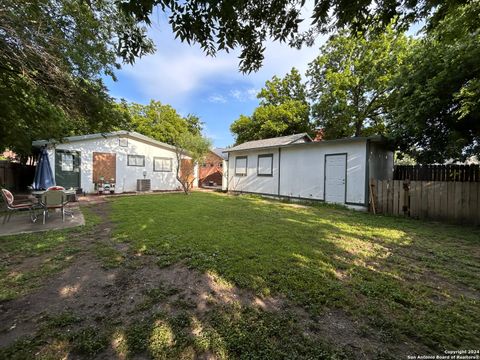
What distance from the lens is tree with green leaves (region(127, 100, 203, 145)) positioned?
87.7 ft

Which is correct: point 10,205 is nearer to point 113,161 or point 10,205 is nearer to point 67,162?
point 67,162

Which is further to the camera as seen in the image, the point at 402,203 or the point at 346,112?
the point at 346,112

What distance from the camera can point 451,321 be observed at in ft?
7.20

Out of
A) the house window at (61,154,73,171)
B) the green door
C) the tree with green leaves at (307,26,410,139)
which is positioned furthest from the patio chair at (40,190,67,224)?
the tree with green leaves at (307,26,410,139)

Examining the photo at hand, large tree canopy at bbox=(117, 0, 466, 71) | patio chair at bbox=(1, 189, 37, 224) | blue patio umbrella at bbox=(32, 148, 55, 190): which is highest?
large tree canopy at bbox=(117, 0, 466, 71)

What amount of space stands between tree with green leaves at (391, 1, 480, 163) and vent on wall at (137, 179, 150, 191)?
14.3 meters

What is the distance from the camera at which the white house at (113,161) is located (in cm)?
1260

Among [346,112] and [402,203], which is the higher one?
[346,112]

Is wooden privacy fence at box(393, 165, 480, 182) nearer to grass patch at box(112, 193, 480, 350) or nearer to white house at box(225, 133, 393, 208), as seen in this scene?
white house at box(225, 133, 393, 208)

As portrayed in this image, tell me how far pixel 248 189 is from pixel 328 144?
609 cm

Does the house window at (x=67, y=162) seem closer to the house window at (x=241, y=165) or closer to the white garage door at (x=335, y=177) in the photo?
the house window at (x=241, y=165)

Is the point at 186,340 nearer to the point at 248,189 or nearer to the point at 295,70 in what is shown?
the point at 248,189

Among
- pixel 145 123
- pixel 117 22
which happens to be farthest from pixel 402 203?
pixel 145 123

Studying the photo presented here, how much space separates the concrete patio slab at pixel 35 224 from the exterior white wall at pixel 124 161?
6597 millimetres
